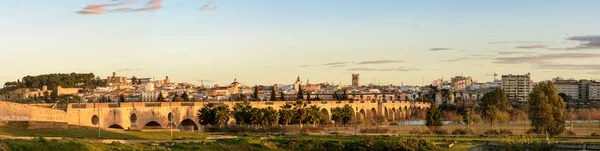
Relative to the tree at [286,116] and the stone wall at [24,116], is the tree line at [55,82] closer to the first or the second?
the tree at [286,116]

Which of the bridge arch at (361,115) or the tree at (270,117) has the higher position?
the tree at (270,117)

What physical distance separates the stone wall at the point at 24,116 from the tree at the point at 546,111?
1338 inches

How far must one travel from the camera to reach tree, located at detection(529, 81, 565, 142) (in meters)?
59.9

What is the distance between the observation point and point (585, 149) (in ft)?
81.3

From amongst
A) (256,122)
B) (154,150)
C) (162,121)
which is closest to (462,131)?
(256,122)

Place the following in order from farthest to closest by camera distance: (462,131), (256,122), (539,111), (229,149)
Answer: (256,122)
(462,131)
(539,111)
(229,149)

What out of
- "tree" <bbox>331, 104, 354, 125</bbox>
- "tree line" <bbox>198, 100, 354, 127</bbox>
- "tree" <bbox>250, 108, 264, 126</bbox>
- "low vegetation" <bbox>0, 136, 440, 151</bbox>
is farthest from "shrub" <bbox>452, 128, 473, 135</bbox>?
"tree" <bbox>331, 104, 354, 125</bbox>

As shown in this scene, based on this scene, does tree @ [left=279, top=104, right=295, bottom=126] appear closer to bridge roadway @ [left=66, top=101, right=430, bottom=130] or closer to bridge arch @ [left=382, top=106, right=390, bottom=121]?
bridge roadway @ [left=66, top=101, right=430, bottom=130]

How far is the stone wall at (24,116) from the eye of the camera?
41219 mm

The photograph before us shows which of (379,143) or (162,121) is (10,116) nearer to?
(379,143)

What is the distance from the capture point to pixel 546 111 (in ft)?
196

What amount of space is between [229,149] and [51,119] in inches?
705

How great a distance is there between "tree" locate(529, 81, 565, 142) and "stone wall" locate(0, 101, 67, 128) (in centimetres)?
3398

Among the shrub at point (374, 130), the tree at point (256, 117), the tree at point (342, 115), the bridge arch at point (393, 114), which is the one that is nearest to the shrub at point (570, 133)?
the shrub at point (374, 130)
